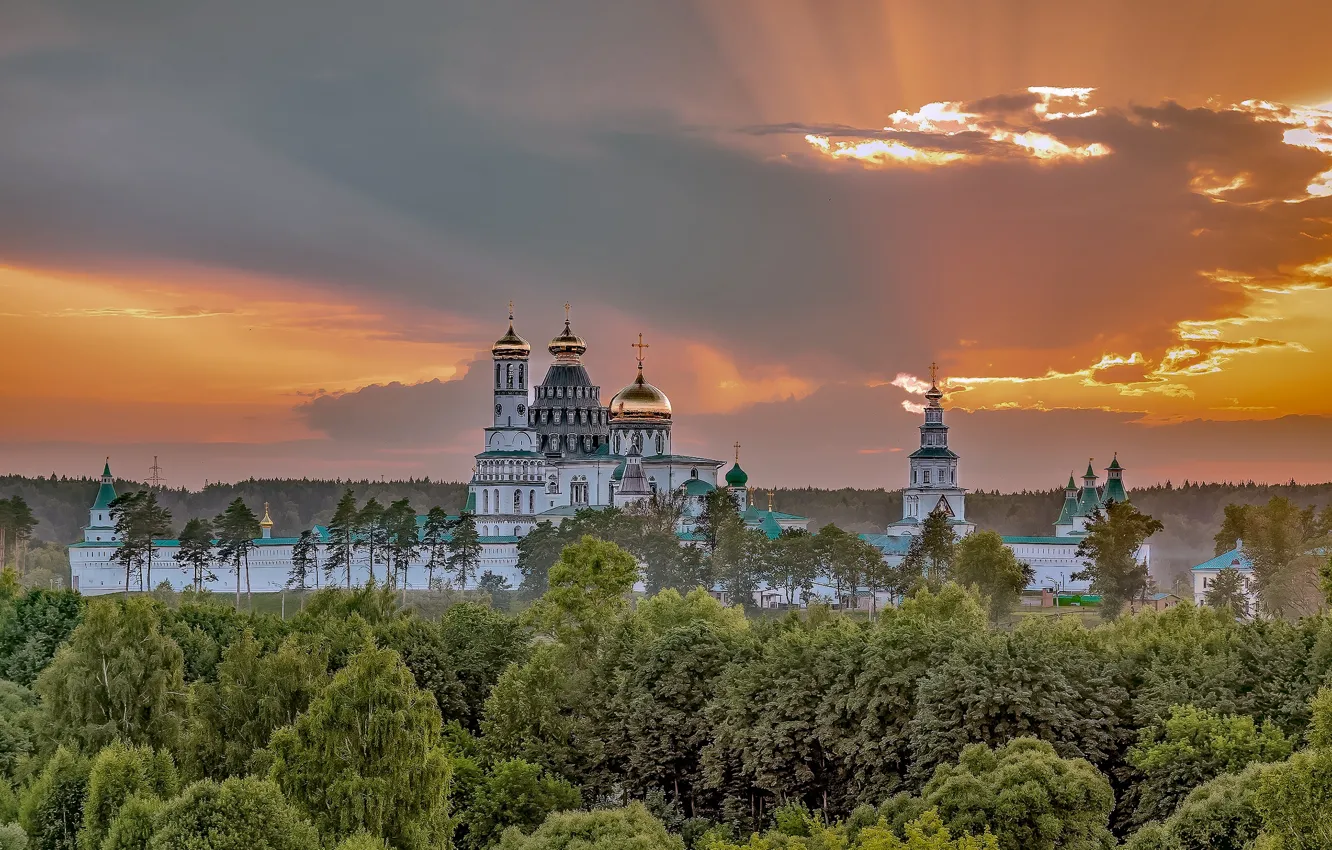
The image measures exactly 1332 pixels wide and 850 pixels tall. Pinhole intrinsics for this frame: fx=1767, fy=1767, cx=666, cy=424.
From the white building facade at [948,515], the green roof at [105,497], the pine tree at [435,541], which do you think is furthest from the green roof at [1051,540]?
the green roof at [105,497]

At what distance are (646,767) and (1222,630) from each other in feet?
42.9

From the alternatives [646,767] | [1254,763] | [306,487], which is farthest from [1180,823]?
[306,487]

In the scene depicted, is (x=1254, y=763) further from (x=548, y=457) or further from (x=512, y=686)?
(x=548, y=457)

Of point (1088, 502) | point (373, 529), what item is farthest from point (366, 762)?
point (1088, 502)

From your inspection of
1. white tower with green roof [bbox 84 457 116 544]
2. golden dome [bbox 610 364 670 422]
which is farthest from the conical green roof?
golden dome [bbox 610 364 670 422]

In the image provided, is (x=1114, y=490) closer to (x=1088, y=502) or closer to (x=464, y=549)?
(x=1088, y=502)

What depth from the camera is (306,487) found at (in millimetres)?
187875

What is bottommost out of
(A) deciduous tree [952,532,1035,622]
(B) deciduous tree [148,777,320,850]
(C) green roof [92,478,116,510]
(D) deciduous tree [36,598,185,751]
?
(B) deciduous tree [148,777,320,850]

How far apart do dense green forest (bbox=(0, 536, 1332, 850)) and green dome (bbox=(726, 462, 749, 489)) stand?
64927 millimetres

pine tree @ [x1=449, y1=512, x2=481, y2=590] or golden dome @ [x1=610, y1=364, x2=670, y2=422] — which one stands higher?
golden dome @ [x1=610, y1=364, x2=670, y2=422]

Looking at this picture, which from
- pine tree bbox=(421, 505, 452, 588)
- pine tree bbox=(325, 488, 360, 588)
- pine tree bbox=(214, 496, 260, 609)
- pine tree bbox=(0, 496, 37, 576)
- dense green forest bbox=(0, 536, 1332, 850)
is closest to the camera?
dense green forest bbox=(0, 536, 1332, 850)

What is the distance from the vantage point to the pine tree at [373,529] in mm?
97938

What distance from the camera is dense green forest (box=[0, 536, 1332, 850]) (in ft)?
98.4

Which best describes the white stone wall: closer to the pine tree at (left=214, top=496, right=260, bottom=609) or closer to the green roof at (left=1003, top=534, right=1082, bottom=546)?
the pine tree at (left=214, top=496, right=260, bottom=609)
